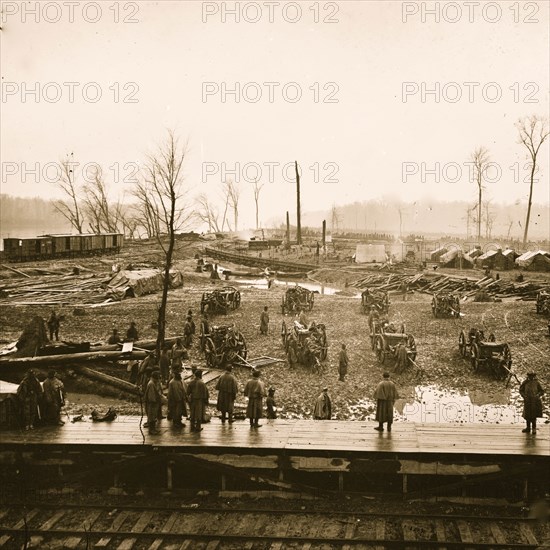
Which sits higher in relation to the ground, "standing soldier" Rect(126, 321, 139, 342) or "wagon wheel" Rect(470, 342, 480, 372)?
"standing soldier" Rect(126, 321, 139, 342)

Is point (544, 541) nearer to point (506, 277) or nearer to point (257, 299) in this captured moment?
point (257, 299)

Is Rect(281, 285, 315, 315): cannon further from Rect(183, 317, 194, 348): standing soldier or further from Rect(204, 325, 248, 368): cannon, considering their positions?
Rect(204, 325, 248, 368): cannon

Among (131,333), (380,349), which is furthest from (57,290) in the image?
(380,349)

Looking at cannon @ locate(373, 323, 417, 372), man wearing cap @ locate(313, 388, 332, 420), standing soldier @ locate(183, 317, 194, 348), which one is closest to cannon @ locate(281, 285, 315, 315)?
standing soldier @ locate(183, 317, 194, 348)

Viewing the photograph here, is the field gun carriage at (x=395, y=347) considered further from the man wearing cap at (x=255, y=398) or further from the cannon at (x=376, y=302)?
the man wearing cap at (x=255, y=398)

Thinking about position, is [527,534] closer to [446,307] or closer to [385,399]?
[385,399]
